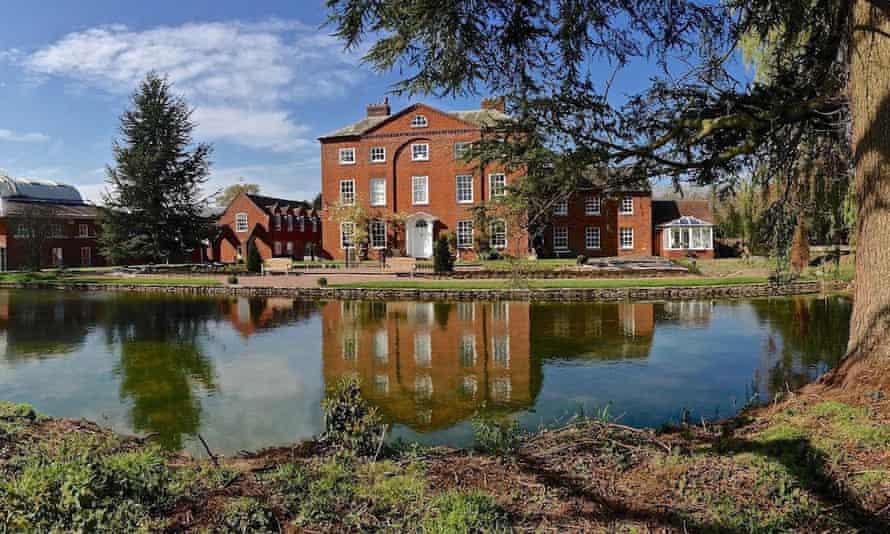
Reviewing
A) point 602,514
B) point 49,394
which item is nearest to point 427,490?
point 602,514

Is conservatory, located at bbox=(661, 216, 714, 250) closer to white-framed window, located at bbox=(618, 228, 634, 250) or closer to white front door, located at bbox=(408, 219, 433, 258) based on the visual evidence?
white-framed window, located at bbox=(618, 228, 634, 250)

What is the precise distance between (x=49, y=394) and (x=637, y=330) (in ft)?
35.8

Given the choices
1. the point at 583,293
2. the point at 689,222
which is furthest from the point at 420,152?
the point at 583,293

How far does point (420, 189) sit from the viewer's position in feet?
125

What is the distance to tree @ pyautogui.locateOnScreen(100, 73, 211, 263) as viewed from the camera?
3659 cm

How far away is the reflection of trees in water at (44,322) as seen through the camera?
11523 mm

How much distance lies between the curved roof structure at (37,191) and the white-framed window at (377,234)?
29832mm

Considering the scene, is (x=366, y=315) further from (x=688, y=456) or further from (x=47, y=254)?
(x=47, y=254)

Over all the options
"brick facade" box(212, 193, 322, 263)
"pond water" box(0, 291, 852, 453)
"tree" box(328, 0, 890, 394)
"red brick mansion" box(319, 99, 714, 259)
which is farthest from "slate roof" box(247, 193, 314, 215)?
"tree" box(328, 0, 890, 394)

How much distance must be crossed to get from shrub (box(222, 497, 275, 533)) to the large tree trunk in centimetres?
444

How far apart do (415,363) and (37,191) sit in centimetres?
5278

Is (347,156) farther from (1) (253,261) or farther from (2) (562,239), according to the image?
(2) (562,239)

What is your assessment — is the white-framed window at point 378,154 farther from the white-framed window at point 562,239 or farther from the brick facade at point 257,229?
the white-framed window at point 562,239

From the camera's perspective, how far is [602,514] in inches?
128
